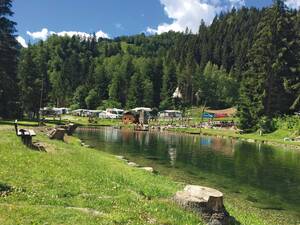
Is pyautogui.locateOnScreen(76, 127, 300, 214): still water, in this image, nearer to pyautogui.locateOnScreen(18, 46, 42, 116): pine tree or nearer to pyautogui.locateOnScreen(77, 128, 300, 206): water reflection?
pyautogui.locateOnScreen(77, 128, 300, 206): water reflection

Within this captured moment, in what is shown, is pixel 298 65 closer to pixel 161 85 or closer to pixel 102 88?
pixel 161 85

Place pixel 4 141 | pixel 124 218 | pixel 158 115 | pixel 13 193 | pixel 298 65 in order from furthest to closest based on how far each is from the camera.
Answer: pixel 158 115, pixel 298 65, pixel 4 141, pixel 13 193, pixel 124 218

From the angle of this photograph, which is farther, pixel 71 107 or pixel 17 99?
pixel 71 107

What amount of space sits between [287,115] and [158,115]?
72.2m

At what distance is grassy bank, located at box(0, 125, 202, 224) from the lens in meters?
12.1

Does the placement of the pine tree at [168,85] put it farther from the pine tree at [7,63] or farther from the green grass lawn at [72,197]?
the green grass lawn at [72,197]

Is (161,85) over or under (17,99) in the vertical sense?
over

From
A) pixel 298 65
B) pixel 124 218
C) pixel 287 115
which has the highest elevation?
pixel 298 65

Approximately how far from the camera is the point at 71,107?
18662 centimetres

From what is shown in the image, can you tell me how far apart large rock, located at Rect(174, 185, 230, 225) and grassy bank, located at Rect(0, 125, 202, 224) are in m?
0.39

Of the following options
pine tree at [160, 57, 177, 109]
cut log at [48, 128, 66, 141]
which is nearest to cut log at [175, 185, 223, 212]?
cut log at [48, 128, 66, 141]

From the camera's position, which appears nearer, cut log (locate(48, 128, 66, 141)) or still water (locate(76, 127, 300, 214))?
still water (locate(76, 127, 300, 214))

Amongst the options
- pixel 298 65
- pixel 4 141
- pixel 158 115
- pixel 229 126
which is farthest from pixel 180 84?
pixel 4 141

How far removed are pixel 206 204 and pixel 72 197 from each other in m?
4.69
